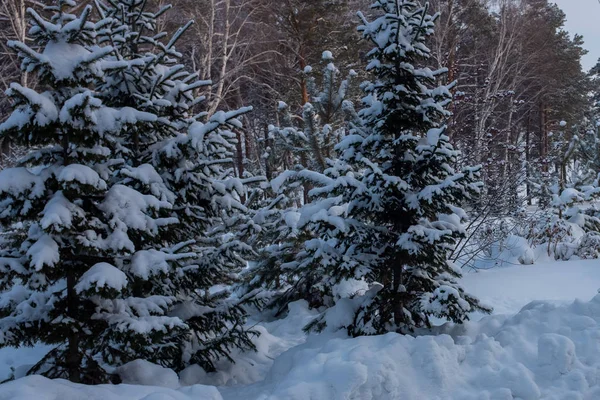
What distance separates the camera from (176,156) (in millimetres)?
4594

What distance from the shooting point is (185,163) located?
4.77 metres

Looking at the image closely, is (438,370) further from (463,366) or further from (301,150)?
(301,150)

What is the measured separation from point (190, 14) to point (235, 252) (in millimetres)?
13557

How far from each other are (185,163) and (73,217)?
1.42 meters

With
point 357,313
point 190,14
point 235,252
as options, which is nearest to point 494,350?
point 357,313

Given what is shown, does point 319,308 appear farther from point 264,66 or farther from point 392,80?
point 264,66

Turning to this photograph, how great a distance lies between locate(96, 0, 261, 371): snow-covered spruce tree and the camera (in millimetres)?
4629

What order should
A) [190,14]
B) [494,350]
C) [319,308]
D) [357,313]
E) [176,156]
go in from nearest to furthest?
[494,350] < [176,156] < [357,313] < [319,308] < [190,14]

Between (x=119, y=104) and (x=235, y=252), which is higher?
(x=119, y=104)

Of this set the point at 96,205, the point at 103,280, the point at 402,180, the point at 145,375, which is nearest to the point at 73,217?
the point at 96,205

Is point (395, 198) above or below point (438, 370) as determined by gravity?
above

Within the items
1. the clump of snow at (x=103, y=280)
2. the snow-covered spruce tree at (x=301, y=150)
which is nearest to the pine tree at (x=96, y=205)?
the clump of snow at (x=103, y=280)

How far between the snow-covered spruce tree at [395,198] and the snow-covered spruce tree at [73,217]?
182cm

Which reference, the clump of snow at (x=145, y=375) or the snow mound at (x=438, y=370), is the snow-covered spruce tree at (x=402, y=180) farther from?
the clump of snow at (x=145, y=375)
